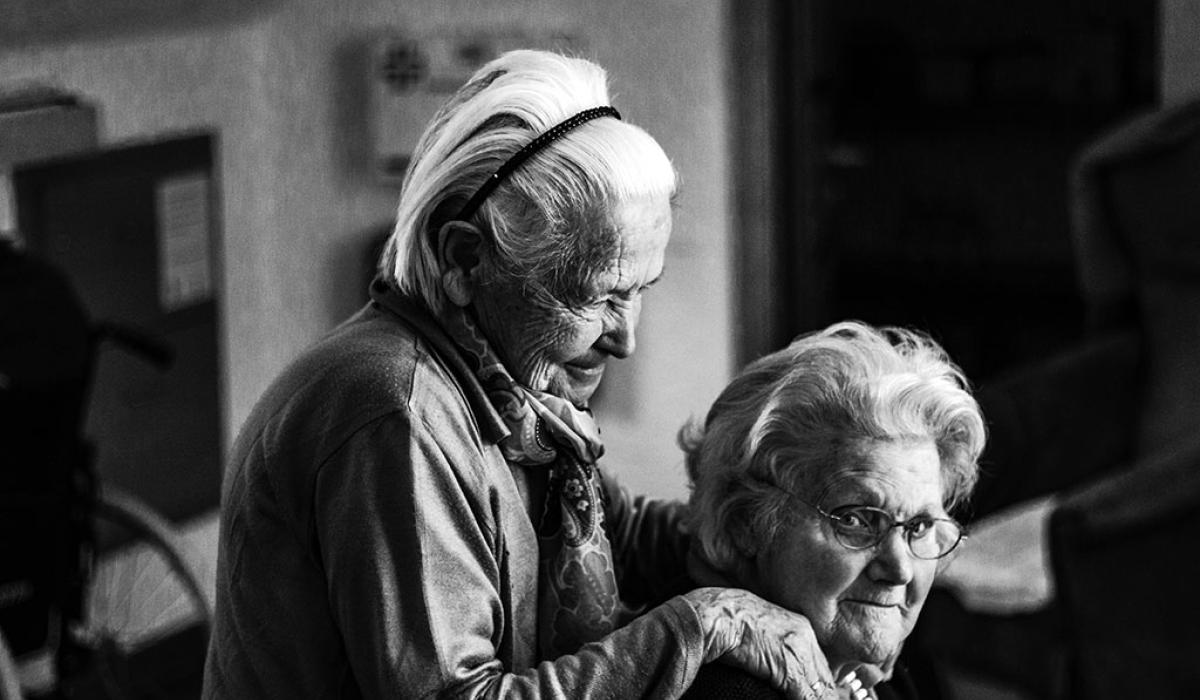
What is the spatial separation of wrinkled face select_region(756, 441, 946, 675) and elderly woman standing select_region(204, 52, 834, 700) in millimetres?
73

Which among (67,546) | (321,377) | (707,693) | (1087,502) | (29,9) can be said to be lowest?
(67,546)

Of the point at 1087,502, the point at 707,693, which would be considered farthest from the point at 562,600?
the point at 1087,502

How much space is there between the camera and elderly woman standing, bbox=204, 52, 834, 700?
1.29 metres

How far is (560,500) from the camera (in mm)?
1469

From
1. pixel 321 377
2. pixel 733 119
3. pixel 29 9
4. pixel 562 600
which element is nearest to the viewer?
pixel 321 377

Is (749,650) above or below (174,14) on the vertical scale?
below

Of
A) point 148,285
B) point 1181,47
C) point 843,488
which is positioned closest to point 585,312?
point 843,488

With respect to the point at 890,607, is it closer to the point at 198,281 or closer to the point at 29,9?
the point at 29,9

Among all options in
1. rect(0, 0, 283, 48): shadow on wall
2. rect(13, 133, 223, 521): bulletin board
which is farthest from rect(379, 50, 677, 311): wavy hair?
rect(13, 133, 223, 521): bulletin board

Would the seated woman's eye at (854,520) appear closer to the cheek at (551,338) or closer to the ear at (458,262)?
the cheek at (551,338)

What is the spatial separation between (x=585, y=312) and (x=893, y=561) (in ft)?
1.16

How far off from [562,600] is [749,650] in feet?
0.62

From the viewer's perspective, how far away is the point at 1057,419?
3.48m

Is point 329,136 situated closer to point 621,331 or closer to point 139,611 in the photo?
point 139,611
